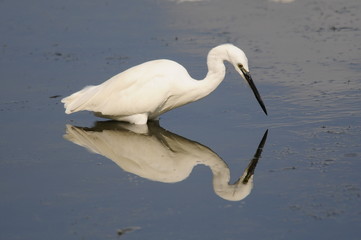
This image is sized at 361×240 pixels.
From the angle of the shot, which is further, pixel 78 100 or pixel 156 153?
pixel 78 100

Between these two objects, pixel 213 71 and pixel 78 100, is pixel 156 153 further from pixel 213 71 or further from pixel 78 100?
pixel 78 100

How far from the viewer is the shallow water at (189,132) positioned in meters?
5.80

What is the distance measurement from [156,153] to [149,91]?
94 cm

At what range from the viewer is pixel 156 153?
737 centimetres

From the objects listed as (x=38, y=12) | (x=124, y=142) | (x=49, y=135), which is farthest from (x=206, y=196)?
(x=38, y=12)

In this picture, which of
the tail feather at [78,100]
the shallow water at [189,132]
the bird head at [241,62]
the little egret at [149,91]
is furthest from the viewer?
the tail feather at [78,100]

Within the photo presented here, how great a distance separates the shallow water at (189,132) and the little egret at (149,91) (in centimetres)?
19

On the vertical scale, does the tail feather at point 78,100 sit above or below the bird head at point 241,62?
below

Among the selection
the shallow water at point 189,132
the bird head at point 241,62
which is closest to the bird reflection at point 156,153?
the shallow water at point 189,132

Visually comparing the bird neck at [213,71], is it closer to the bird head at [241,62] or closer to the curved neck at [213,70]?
the curved neck at [213,70]

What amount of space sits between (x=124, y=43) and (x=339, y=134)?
438 centimetres

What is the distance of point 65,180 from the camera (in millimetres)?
6777

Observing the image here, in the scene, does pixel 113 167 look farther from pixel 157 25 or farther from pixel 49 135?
pixel 157 25

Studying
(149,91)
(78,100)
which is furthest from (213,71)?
(78,100)
